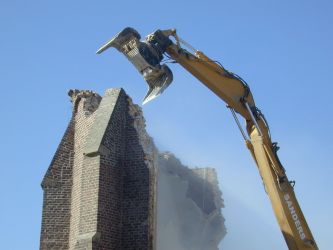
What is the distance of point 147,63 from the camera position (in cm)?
972

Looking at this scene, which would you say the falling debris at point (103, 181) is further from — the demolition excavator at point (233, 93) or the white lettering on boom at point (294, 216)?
the white lettering on boom at point (294, 216)

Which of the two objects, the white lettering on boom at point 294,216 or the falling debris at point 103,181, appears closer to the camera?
the white lettering on boom at point 294,216

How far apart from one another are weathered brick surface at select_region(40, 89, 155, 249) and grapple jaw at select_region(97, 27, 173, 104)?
6.32 ft

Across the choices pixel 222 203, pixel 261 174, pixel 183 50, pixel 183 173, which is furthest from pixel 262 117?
pixel 222 203

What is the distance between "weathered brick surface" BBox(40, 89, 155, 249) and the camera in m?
10.6

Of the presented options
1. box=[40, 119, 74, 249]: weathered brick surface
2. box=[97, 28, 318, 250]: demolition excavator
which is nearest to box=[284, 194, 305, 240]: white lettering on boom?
box=[97, 28, 318, 250]: demolition excavator

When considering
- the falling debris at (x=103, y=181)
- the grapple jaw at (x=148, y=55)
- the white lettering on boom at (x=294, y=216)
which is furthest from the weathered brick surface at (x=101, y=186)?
the white lettering on boom at (x=294, y=216)

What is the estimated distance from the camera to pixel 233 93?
416 inches

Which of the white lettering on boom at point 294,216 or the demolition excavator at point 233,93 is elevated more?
the demolition excavator at point 233,93

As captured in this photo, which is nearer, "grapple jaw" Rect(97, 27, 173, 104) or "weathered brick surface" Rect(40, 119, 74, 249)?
"grapple jaw" Rect(97, 27, 173, 104)

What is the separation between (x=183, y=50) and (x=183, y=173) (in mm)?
19943

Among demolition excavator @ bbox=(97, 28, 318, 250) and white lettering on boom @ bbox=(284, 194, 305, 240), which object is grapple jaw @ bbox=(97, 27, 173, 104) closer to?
demolition excavator @ bbox=(97, 28, 318, 250)

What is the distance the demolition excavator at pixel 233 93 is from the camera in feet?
30.0

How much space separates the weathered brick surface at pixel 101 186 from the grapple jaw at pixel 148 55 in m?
1.93
